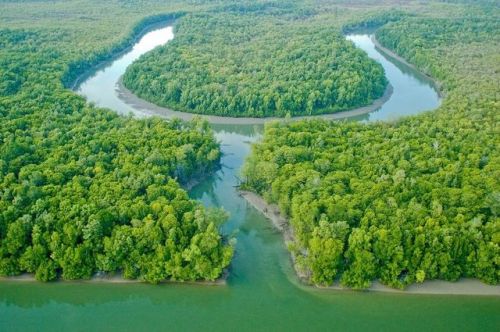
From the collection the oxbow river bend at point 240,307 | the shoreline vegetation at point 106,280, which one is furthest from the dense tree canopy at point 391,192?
the shoreline vegetation at point 106,280

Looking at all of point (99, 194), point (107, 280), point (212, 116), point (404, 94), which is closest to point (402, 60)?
point (404, 94)

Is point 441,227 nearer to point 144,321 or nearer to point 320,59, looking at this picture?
point 144,321

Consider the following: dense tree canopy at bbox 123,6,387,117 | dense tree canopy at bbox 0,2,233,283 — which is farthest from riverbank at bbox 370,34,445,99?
dense tree canopy at bbox 0,2,233,283

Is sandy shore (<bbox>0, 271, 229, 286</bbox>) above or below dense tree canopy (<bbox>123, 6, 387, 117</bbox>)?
below

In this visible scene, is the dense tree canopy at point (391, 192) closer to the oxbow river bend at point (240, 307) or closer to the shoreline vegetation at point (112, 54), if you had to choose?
the oxbow river bend at point (240, 307)

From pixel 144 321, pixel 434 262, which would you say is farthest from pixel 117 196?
pixel 434 262

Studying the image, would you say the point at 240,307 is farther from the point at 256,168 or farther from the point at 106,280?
the point at 256,168

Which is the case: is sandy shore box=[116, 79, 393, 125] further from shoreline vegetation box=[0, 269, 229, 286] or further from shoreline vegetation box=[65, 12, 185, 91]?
shoreline vegetation box=[0, 269, 229, 286]
